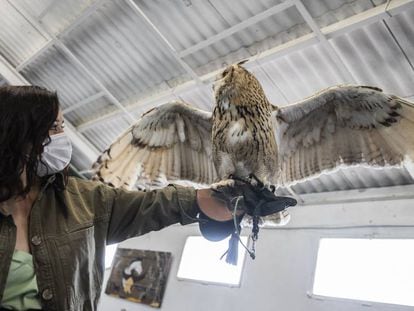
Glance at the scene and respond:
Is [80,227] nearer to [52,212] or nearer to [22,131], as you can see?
[52,212]

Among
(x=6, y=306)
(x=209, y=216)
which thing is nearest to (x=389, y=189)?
(x=209, y=216)

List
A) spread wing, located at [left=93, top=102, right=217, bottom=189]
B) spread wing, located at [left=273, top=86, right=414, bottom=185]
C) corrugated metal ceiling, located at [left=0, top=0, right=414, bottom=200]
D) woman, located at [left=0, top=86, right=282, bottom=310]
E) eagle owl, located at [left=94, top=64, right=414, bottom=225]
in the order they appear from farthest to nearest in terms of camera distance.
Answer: corrugated metal ceiling, located at [left=0, top=0, right=414, bottom=200], spread wing, located at [left=93, top=102, right=217, bottom=189], spread wing, located at [left=273, top=86, right=414, bottom=185], eagle owl, located at [left=94, top=64, right=414, bottom=225], woman, located at [left=0, top=86, right=282, bottom=310]

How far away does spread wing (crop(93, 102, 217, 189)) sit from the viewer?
2713mm

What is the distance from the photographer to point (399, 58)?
108 inches

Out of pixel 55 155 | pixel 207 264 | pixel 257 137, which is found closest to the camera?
pixel 55 155

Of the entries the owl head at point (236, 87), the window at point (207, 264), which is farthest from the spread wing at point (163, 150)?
the window at point (207, 264)

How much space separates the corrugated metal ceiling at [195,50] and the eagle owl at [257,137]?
0.61 m

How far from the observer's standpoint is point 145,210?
1277 mm

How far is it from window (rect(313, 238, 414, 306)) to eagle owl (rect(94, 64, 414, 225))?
104cm

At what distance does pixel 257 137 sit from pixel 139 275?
4116mm

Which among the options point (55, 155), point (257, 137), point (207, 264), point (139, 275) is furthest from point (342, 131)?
point (139, 275)

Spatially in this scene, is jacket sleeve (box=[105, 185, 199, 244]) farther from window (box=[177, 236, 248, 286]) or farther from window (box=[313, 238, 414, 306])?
window (box=[177, 236, 248, 286])

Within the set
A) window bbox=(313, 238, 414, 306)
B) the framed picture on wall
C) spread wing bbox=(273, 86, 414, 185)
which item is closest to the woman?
spread wing bbox=(273, 86, 414, 185)

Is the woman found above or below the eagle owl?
below
